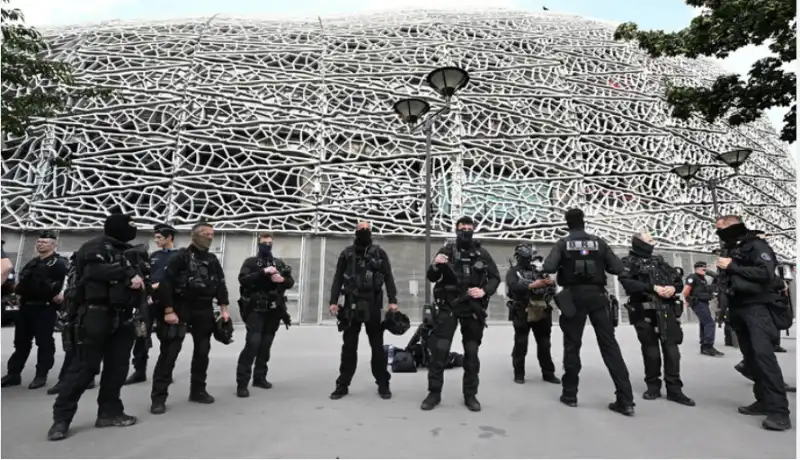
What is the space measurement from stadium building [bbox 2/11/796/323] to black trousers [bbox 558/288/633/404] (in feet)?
32.8

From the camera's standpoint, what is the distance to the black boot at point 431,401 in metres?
4.15

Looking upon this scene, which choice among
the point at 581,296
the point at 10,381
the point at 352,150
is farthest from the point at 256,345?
the point at 352,150

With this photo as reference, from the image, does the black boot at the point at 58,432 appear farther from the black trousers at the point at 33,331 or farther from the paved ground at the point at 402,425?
the black trousers at the point at 33,331

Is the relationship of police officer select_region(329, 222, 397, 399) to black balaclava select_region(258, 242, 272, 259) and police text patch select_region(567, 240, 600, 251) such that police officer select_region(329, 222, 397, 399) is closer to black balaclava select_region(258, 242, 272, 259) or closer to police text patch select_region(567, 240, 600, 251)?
black balaclava select_region(258, 242, 272, 259)

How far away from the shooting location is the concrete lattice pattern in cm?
1452

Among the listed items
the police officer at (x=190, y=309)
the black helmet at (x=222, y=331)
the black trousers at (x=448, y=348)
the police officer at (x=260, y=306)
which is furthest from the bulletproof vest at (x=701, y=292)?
the police officer at (x=190, y=309)

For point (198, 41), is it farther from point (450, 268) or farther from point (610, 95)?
point (450, 268)

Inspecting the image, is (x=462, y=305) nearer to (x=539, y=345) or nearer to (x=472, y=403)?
(x=472, y=403)

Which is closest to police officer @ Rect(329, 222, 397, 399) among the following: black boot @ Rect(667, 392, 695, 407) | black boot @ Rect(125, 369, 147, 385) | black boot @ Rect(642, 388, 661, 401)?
black boot @ Rect(125, 369, 147, 385)

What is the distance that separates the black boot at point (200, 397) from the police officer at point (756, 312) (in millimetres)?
4628

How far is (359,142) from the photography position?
618 inches

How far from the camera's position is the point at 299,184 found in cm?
1494

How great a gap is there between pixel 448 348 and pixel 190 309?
2402 millimetres

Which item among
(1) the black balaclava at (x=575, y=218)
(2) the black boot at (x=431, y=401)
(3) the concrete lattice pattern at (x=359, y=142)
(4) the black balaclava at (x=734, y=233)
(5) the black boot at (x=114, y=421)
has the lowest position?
(5) the black boot at (x=114, y=421)
